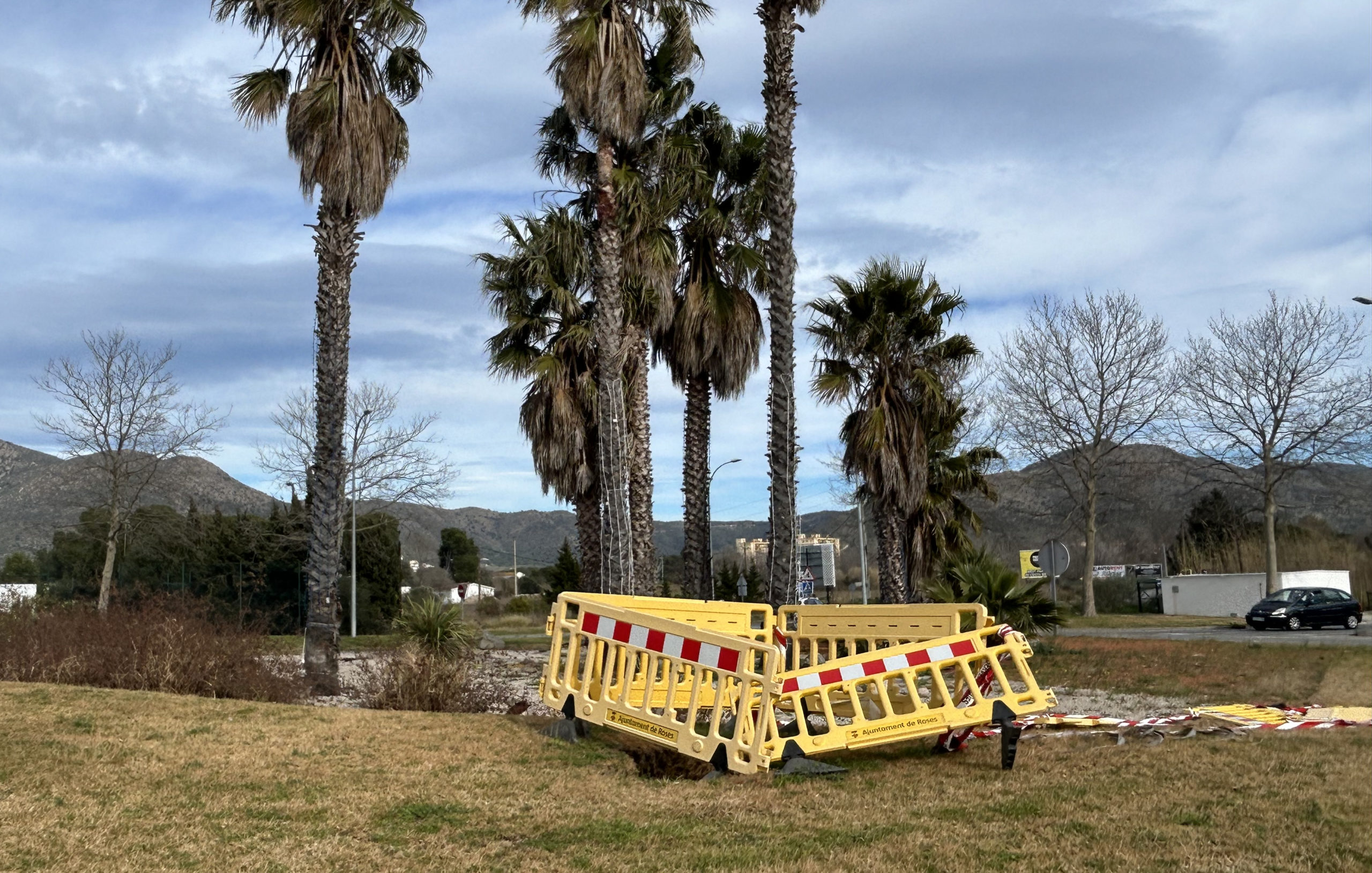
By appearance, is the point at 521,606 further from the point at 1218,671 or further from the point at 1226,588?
the point at 1218,671

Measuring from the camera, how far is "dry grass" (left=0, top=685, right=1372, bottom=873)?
524cm

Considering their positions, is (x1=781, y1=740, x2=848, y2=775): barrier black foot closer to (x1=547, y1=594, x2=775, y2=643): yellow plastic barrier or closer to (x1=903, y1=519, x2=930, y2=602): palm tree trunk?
(x1=547, y1=594, x2=775, y2=643): yellow plastic barrier

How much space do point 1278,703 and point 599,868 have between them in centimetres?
937

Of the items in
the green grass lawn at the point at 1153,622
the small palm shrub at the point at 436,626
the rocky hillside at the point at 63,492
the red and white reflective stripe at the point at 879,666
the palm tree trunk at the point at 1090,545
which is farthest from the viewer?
the palm tree trunk at the point at 1090,545

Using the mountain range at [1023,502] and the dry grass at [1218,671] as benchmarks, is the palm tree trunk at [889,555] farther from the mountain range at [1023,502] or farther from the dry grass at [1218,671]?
the dry grass at [1218,671]

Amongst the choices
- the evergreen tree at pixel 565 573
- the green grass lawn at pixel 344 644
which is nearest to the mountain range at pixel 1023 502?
the evergreen tree at pixel 565 573

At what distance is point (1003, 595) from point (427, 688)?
10.5 metres

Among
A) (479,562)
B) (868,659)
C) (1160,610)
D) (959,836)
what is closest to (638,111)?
(868,659)

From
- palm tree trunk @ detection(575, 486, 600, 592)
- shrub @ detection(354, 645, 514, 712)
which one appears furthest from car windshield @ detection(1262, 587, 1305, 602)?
shrub @ detection(354, 645, 514, 712)

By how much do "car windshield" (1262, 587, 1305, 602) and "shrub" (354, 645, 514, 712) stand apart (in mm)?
27560

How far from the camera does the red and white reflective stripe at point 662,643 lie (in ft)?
25.0

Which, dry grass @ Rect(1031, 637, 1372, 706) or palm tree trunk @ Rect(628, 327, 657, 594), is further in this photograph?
palm tree trunk @ Rect(628, 327, 657, 594)

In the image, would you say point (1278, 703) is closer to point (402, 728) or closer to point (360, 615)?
point (402, 728)

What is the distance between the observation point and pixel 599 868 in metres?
5.11
